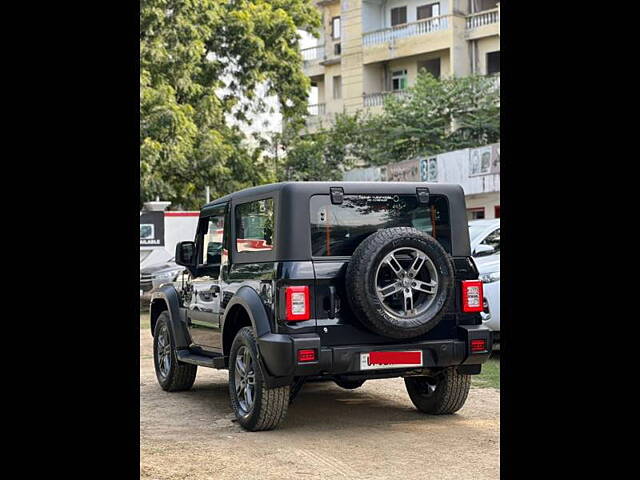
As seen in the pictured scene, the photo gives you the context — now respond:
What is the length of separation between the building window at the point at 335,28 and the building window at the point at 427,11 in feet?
16.0

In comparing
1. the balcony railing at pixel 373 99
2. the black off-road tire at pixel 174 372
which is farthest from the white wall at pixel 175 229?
the balcony railing at pixel 373 99

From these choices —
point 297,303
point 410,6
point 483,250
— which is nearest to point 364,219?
point 297,303

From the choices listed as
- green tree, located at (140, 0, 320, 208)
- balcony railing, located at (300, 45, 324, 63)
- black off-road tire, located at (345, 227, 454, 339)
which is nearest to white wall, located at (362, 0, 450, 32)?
balcony railing, located at (300, 45, 324, 63)

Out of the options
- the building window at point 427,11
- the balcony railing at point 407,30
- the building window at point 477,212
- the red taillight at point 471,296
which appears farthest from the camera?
the building window at point 427,11

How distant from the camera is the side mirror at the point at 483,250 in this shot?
12062mm

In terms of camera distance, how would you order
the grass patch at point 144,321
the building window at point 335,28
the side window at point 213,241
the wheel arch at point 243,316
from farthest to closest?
the building window at point 335,28 < the grass patch at point 144,321 < the side window at point 213,241 < the wheel arch at point 243,316

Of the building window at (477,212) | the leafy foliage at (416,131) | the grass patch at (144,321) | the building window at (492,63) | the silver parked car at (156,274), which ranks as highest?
the building window at (492,63)

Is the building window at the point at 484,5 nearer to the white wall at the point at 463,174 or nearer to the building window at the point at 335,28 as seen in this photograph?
the building window at the point at 335,28

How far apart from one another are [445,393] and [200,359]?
88.0 inches

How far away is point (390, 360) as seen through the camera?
7070mm

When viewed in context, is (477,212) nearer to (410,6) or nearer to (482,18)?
(482,18)

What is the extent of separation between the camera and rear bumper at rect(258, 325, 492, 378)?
22.3 feet
